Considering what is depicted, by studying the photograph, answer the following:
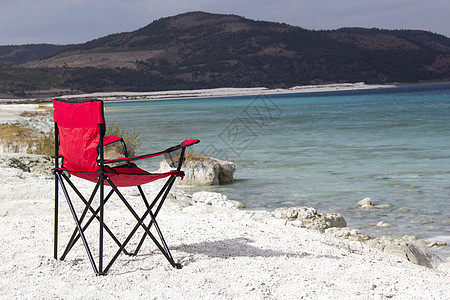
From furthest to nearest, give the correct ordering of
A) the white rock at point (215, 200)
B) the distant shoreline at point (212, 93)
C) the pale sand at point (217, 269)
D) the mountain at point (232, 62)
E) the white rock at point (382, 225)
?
1. the mountain at point (232, 62)
2. the distant shoreline at point (212, 93)
3. the white rock at point (215, 200)
4. the white rock at point (382, 225)
5. the pale sand at point (217, 269)

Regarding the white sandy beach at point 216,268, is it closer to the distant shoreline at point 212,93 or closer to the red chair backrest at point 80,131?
the red chair backrest at point 80,131

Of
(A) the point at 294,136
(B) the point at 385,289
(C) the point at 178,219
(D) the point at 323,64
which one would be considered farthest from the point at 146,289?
(D) the point at 323,64

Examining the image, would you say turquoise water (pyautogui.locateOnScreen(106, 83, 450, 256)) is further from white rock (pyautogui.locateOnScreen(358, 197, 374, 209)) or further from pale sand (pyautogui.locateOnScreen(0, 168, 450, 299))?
pale sand (pyautogui.locateOnScreen(0, 168, 450, 299))

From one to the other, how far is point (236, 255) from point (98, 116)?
153 cm

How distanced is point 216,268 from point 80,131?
134 cm

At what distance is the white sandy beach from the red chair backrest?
2.53ft

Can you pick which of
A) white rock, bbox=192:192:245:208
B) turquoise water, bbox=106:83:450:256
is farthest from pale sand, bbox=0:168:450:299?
white rock, bbox=192:192:245:208

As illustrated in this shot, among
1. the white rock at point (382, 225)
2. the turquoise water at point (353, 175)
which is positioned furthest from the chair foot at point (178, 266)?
the white rock at point (382, 225)

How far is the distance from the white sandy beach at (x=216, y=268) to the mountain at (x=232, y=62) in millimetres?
109211

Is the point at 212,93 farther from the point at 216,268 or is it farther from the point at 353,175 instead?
the point at 216,268

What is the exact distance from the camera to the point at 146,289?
3.42m

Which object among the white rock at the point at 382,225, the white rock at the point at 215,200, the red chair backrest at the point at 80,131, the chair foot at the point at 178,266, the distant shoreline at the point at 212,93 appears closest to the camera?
the red chair backrest at the point at 80,131

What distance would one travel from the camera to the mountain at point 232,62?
125 m

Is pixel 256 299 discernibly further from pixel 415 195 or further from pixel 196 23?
pixel 196 23
